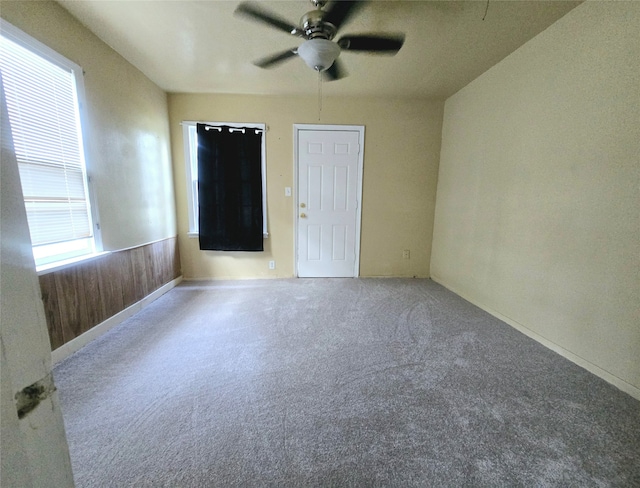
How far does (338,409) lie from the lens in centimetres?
143

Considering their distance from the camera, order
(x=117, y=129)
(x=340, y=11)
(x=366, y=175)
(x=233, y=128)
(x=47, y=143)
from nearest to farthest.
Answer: (x=340, y=11)
(x=47, y=143)
(x=117, y=129)
(x=233, y=128)
(x=366, y=175)

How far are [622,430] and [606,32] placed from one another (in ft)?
7.84

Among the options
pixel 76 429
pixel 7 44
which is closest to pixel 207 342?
pixel 76 429

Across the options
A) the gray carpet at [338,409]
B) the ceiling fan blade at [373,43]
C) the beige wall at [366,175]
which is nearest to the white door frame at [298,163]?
the beige wall at [366,175]

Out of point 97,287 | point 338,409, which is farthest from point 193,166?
point 338,409

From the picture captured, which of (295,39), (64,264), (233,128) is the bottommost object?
(64,264)

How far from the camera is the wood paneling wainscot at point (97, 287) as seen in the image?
1806 millimetres

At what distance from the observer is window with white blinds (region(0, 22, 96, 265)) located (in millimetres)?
1595

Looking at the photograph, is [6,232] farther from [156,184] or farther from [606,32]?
[156,184]

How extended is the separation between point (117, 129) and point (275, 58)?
1653mm

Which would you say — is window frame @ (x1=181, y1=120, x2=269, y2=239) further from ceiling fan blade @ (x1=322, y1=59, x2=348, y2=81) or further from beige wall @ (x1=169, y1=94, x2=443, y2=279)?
ceiling fan blade @ (x1=322, y1=59, x2=348, y2=81)

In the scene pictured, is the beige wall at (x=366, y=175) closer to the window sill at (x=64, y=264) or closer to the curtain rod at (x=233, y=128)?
the curtain rod at (x=233, y=128)

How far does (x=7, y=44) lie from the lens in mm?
1531

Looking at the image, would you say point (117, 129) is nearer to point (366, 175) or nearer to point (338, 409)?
point (366, 175)
